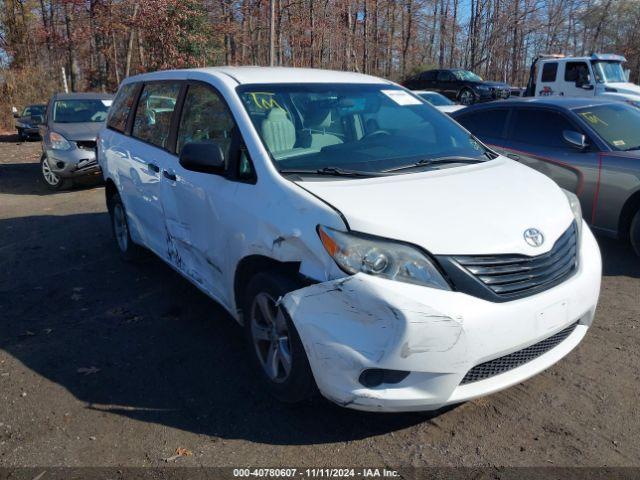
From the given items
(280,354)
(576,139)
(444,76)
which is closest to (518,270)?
(280,354)

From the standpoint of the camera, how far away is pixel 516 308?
2.75 m

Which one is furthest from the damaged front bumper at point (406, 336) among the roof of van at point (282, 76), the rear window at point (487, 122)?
the rear window at point (487, 122)

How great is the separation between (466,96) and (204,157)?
965 inches

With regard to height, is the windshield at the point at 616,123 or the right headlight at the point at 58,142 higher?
the windshield at the point at 616,123

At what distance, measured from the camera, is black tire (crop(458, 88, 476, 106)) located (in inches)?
1013

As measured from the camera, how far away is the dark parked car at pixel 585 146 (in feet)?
18.5

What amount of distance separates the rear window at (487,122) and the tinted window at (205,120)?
3.98m

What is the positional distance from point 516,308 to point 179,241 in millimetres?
2536

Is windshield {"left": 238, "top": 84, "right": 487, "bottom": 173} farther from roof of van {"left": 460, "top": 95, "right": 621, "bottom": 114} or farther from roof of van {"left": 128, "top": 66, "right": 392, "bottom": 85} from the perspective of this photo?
roof of van {"left": 460, "top": 95, "right": 621, "bottom": 114}

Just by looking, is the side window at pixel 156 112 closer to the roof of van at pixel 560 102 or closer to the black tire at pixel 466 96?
the roof of van at pixel 560 102

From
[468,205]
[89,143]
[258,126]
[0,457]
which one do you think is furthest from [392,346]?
[89,143]

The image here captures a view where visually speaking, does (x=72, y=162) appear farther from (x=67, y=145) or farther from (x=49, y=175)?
(x=49, y=175)

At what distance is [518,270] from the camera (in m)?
2.83

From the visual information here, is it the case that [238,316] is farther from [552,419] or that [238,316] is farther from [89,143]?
[89,143]
